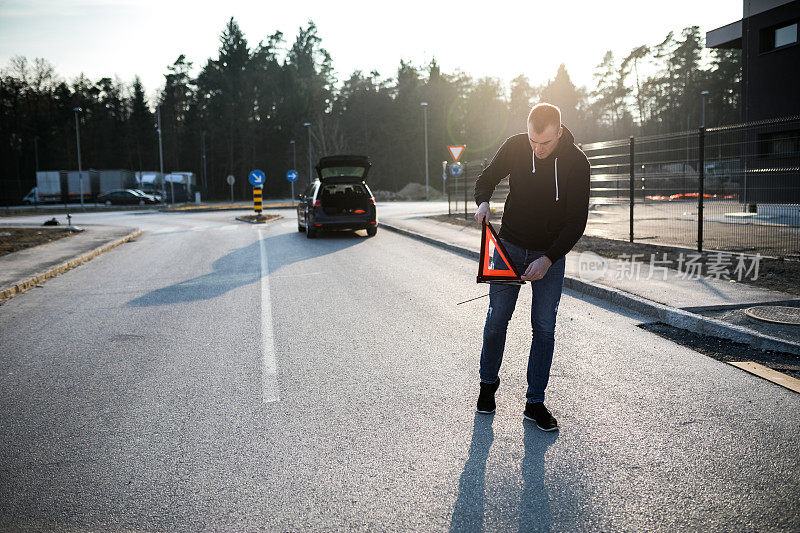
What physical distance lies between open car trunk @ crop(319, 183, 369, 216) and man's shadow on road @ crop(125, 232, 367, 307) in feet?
2.65

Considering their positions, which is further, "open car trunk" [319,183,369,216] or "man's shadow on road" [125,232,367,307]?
"open car trunk" [319,183,369,216]

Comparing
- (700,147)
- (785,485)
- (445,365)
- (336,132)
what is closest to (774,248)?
(700,147)

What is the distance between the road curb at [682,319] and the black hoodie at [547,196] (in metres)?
2.81

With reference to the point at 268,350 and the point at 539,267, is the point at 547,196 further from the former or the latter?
the point at 268,350

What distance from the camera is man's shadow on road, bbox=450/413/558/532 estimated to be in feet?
8.77

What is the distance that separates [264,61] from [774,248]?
74883 mm

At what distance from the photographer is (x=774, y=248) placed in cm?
1086

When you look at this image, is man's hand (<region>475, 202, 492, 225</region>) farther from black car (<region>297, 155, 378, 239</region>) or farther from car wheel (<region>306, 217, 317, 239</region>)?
car wheel (<region>306, 217, 317, 239</region>)

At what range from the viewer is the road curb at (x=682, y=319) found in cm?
529

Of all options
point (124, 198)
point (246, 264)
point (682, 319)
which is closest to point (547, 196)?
point (682, 319)

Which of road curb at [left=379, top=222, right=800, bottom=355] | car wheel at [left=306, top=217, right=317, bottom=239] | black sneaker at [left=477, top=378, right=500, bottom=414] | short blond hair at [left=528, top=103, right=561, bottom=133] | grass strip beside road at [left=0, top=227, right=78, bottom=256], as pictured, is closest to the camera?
short blond hair at [left=528, top=103, right=561, bottom=133]

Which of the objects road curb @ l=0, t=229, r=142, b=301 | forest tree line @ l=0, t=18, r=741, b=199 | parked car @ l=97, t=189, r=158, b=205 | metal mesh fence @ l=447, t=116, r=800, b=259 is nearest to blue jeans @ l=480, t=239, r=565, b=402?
metal mesh fence @ l=447, t=116, r=800, b=259

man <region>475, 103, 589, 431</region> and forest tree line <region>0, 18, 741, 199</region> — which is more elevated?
forest tree line <region>0, 18, 741, 199</region>

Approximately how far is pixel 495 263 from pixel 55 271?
1020 centimetres
